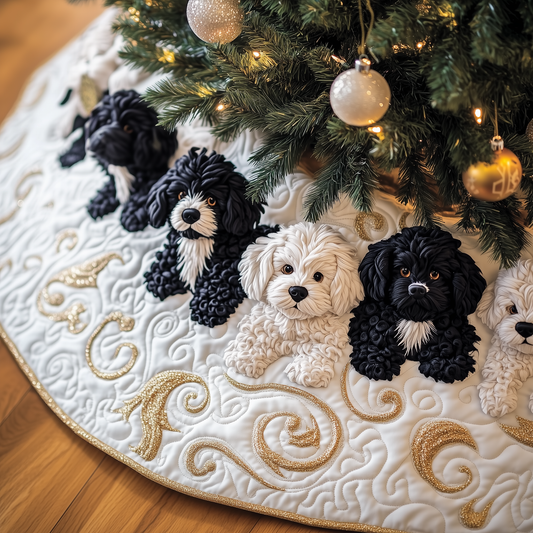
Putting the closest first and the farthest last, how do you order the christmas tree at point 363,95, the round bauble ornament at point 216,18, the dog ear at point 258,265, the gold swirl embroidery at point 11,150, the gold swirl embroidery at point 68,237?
1. the christmas tree at point 363,95
2. the round bauble ornament at point 216,18
3. the dog ear at point 258,265
4. the gold swirl embroidery at point 68,237
5. the gold swirl embroidery at point 11,150

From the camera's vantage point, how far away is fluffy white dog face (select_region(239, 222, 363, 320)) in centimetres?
91

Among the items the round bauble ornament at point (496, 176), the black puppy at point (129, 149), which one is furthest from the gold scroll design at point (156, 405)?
the round bauble ornament at point (496, 176)

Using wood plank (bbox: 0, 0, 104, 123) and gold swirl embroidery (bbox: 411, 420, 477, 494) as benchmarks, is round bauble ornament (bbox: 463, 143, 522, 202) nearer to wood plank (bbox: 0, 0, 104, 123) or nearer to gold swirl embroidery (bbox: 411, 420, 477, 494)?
gold swirl embroidery (bbox: 411, 420, 477, 494)

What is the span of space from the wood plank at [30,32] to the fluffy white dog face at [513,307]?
5.49ft

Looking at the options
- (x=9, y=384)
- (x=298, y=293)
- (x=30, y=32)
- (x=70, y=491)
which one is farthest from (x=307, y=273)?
(x=30, y=32)

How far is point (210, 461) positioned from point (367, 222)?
1.68 feet

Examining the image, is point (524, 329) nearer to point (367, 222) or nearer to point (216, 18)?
point (367, 222)

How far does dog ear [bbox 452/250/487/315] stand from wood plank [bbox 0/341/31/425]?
0.91m

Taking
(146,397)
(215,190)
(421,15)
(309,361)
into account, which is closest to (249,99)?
(215,190)

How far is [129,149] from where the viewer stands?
115cm

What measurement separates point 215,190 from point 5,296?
606 millimetres

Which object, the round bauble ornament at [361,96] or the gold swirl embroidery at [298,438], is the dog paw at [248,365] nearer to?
the gold swirl embroidery at [298,438]

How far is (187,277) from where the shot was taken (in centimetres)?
105

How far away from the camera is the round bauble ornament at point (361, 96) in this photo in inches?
28.2
